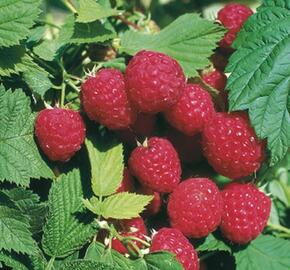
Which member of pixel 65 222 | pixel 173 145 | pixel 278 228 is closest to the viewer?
pixel 65 222

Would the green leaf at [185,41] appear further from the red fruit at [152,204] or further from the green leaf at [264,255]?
the green leaf at [264,255]

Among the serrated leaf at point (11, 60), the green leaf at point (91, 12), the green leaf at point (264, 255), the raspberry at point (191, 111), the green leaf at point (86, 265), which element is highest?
the green leaf at point (91, 12)

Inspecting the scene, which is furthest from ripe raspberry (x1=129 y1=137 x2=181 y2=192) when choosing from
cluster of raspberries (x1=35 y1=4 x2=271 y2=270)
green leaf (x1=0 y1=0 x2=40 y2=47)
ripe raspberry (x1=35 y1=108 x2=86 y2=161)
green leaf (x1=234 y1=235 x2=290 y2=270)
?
green leaf (x1=0 y1=0 x2=40 y2=47)

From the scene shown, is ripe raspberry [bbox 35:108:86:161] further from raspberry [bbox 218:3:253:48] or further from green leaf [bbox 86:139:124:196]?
raspberry [bbox 218:3:253:48]

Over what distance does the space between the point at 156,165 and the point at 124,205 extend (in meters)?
0.10

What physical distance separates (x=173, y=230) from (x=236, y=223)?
0.48 ft

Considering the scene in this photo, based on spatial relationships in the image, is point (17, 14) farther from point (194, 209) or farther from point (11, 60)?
point (194, 209)

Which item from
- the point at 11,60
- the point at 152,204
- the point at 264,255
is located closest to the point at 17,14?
the point at 11,60

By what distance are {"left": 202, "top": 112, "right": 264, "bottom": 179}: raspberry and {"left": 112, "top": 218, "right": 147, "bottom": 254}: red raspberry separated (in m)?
0.21

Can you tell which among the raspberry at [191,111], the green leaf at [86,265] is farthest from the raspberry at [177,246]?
the raspberry at [191,111]

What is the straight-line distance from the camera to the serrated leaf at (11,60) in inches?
55.7

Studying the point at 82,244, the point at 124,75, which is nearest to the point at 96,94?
the point at 124,75

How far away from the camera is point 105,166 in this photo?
1.43 meters

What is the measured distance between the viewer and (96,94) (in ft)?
4.58
